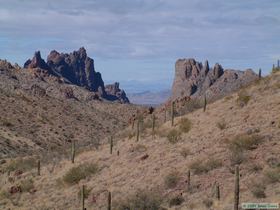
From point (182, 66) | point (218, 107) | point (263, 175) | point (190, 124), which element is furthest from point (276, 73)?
point (182, 66)

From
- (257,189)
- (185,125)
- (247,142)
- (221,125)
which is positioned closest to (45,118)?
(185,125)

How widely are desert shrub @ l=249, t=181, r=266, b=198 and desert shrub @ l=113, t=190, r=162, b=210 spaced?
445cm

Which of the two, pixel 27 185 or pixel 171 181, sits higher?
pixel 171 181

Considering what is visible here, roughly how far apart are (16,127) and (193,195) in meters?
51.7

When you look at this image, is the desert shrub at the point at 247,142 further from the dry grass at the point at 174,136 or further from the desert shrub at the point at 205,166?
the dry grass at the point at 174,136

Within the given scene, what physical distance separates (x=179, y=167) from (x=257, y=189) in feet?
30.4

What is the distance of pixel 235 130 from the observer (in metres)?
34.3

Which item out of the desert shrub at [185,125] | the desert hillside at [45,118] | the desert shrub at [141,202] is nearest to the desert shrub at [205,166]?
the desert shrub at [141,202]

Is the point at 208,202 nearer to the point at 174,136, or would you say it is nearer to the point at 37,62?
the point at 174,136

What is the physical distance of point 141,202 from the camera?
26.5 meters

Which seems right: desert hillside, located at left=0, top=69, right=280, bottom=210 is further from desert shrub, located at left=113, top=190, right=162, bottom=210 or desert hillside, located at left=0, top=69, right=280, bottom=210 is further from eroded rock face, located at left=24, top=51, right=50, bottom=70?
eroded rock face, located at left=24, top=51, right=50, bottom=70

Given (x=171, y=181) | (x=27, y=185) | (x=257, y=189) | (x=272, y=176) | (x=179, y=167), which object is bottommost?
(x=27, y=185)

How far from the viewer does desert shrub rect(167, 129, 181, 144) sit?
37.6 meters

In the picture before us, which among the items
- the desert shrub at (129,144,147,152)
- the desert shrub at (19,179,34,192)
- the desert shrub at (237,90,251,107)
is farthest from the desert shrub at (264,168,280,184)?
the desert shrub at (19,179,34,192)
